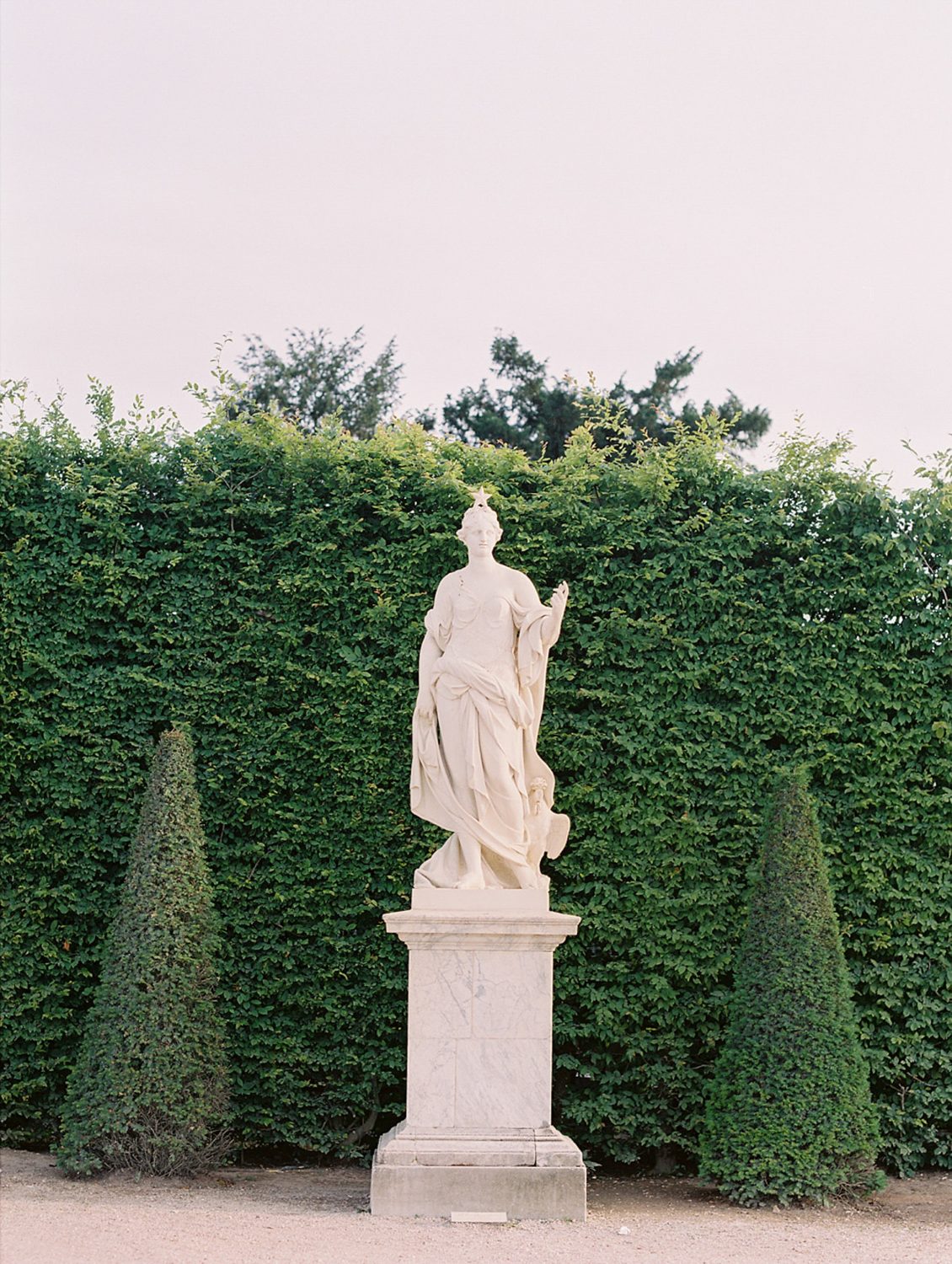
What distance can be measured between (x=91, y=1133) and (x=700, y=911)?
383 cm

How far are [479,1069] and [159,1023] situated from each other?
203 centimetres

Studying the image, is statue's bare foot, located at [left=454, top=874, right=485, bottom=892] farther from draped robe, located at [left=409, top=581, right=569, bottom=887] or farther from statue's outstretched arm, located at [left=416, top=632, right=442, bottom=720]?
statue's outstretched arm, located at [left=416, top=632, right=442, bottom=720]

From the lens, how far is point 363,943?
29.0 feet

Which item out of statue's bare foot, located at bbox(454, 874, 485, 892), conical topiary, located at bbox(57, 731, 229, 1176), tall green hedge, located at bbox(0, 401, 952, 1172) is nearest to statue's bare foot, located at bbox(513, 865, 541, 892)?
statue's bare foot, located at bbox(454, 874, 485, 892)

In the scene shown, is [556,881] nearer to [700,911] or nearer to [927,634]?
[700,911]

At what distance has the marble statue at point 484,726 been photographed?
7500 millimetres

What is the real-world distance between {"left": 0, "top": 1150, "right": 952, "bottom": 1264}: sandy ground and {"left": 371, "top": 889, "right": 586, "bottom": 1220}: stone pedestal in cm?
18

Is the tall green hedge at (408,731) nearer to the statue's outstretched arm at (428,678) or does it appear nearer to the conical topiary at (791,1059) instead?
the conical topiary at (791,1059)

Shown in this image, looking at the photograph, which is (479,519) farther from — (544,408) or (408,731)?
(544,408)

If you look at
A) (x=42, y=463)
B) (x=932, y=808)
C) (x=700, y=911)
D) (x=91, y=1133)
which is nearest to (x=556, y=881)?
(x=700, y=911)

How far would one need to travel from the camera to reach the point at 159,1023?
802cm

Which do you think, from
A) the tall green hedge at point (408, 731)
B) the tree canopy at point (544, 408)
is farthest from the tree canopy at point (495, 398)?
the tall green hedge at point (408, 731)

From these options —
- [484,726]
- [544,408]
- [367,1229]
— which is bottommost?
[367,1229]

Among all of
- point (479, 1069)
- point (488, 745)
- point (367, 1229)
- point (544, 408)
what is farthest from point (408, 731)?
point (544, 408)
